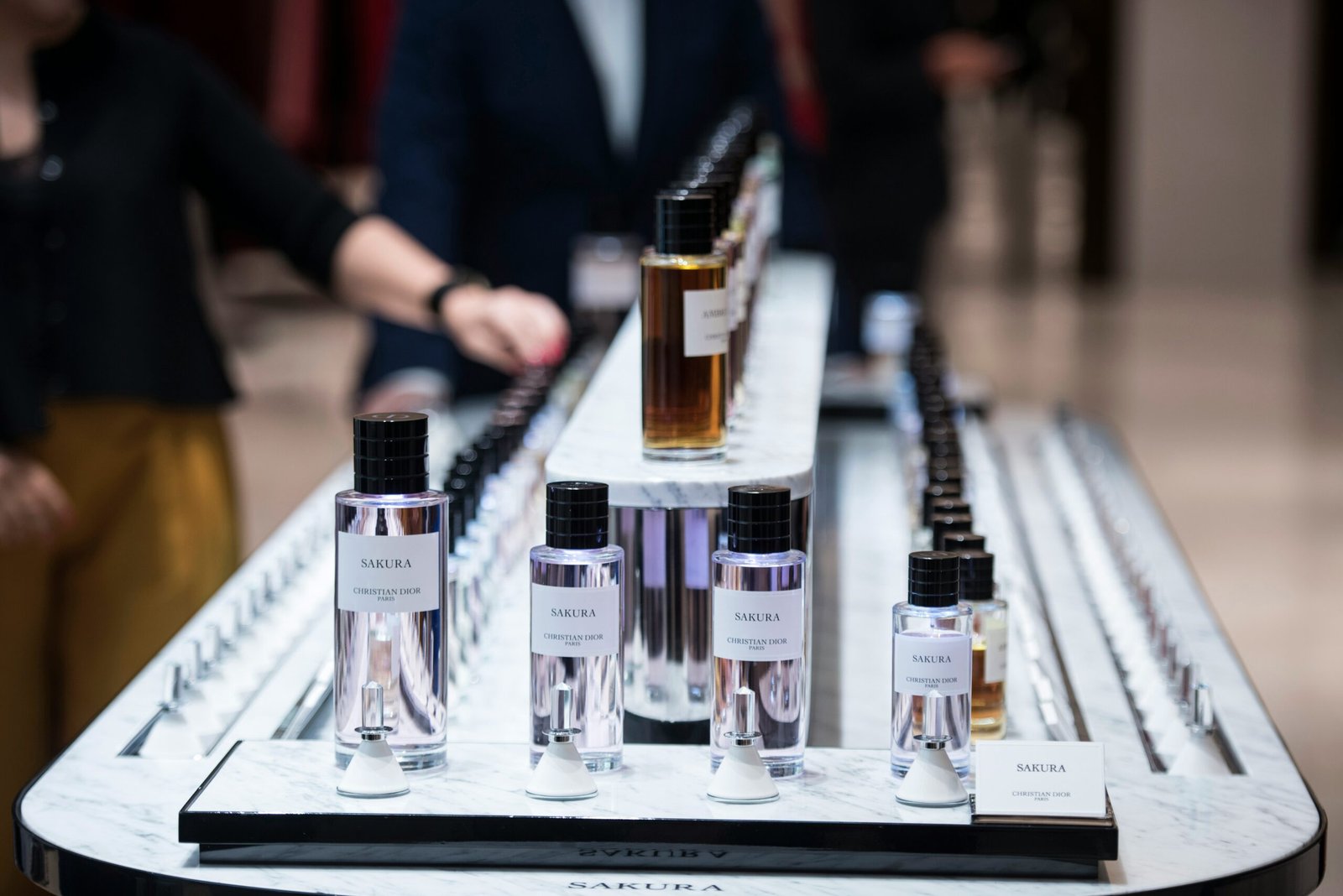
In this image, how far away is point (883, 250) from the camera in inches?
191

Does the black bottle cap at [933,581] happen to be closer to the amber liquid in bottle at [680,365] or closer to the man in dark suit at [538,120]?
the amber liquid in bottle at [680,365]

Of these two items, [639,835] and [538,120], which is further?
[538,120]

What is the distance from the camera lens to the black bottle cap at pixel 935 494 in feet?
5.96

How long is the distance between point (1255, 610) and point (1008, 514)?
2479 mm

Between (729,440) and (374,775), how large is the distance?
19.5 inches

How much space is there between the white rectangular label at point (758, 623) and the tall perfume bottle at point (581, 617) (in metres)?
0.08

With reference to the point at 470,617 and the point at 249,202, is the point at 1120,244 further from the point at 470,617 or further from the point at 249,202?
the point at 470,617

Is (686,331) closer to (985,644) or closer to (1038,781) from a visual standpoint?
(985,644)

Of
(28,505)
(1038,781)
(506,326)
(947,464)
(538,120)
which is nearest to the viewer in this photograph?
(1038,781)

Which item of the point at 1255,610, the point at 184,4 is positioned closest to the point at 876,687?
the point at 1255,610

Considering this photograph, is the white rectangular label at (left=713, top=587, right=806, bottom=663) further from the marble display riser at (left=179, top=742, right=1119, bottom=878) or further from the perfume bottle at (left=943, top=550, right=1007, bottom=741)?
the perfume bottle at (left=943, top=550, right=1007, bottom=741)

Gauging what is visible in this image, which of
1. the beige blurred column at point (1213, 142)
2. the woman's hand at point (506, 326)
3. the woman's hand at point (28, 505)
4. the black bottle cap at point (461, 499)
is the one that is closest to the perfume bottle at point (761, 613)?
the black bottle cap at point (461, 499)

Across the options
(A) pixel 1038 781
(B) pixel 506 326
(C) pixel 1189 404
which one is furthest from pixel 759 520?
(C) pixel 1189 404

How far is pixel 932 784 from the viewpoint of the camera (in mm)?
1361
